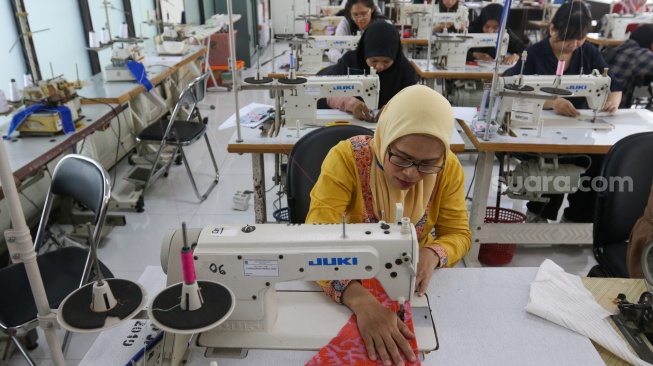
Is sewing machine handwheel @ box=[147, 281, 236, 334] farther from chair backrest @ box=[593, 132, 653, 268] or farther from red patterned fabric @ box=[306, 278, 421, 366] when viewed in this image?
chair backrest @ box=[593, 132, 653, 268]

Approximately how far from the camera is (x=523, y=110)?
8.23 feet

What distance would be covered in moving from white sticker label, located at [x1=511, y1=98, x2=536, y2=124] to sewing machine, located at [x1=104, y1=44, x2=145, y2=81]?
2628mm

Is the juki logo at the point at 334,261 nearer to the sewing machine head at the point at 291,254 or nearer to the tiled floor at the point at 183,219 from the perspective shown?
the sewing machine head at the point at 291,254

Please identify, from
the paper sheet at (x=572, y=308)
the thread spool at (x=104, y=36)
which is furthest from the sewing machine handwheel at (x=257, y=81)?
the thread spool at (x=104, y=36)

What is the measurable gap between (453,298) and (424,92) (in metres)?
0.54

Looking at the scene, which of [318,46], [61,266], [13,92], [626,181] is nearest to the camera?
[626,181]

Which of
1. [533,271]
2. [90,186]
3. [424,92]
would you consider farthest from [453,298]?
[90,186]

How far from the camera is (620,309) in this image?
1.19m

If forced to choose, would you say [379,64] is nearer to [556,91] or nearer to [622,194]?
[556,91]

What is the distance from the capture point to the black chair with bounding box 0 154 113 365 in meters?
1.63

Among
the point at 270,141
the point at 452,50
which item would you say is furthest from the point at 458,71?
the point at 270,141

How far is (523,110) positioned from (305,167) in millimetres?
1384

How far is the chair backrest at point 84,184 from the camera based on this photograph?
5.53 ft

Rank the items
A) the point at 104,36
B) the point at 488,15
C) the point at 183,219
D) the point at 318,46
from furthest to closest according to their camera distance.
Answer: the point at 488,15, the point at 318,46, the point at 104,36, the point at 183,219
